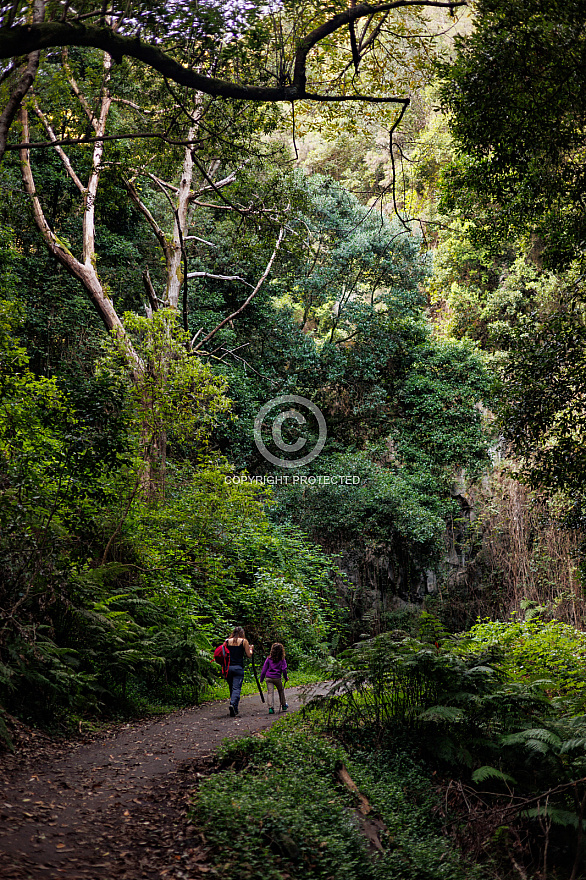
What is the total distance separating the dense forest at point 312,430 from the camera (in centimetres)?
603

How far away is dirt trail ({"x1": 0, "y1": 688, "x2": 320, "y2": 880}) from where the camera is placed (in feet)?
13.5

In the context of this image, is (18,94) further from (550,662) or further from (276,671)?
(550,662)

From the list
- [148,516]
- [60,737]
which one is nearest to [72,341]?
[148,516]

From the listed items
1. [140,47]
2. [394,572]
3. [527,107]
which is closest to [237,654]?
[140,47]

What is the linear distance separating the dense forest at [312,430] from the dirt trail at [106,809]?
36 centimetres

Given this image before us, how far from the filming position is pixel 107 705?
29.1 ft

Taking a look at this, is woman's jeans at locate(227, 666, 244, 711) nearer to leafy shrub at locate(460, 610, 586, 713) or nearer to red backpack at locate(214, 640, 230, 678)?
red backpack at locate(214, 640, 230, 678)

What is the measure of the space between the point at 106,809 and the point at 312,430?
16573 mm

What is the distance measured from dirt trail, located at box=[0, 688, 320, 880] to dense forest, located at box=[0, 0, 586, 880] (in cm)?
36

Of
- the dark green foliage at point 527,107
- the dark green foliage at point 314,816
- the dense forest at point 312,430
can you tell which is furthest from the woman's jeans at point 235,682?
the dark green foliage at point 527,107

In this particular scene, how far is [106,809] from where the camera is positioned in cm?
514

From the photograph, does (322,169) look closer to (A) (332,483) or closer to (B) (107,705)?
(A) (332,483)

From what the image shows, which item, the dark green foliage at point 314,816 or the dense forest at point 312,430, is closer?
the dark green foliage at point 314,816

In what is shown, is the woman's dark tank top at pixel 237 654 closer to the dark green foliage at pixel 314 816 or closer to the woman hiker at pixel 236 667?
the woman hiker at pixel 236 667
